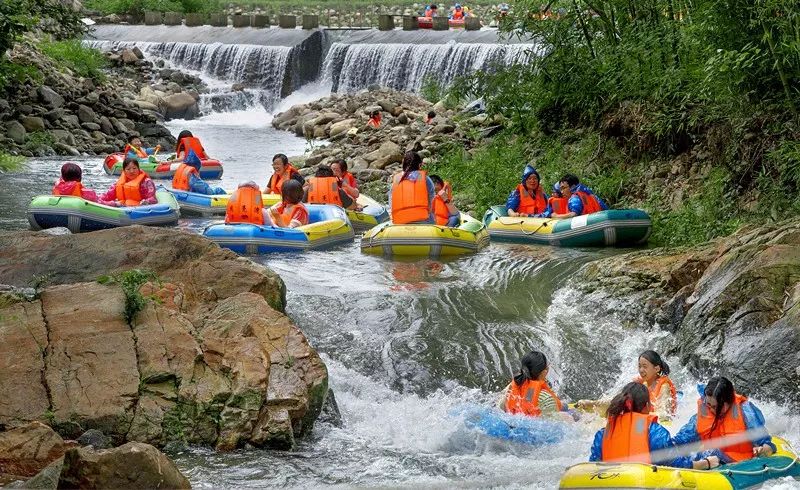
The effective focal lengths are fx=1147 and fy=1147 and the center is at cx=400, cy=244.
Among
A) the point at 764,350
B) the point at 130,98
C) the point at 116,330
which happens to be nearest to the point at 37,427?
the point at 116,330

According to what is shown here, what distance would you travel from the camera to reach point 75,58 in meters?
29.5

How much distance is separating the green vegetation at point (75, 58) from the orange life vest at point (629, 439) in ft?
78.8

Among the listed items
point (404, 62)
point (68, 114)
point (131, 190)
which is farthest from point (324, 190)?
point (404, 62)

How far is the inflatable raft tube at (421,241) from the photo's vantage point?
1328 cm

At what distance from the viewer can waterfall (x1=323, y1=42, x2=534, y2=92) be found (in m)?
28.2

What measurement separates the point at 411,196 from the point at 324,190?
2020 mm

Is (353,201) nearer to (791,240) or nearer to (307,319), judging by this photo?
(307,319)

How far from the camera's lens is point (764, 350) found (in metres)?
8.64

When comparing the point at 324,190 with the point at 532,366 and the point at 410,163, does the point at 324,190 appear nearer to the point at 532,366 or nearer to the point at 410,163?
the point at 410,163

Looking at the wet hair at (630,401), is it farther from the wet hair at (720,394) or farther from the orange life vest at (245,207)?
the orange life vest at (245,207)

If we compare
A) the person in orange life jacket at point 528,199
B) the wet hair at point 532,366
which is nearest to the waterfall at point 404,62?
the person in orange life jacket at point 528,199

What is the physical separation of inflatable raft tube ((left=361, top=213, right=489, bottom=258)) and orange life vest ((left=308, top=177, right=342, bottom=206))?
1760mm

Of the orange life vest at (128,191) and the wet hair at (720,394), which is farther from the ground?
the orange life vest at (128,191)

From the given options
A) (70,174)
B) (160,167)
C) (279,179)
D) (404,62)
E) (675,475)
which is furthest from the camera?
(404,62)
